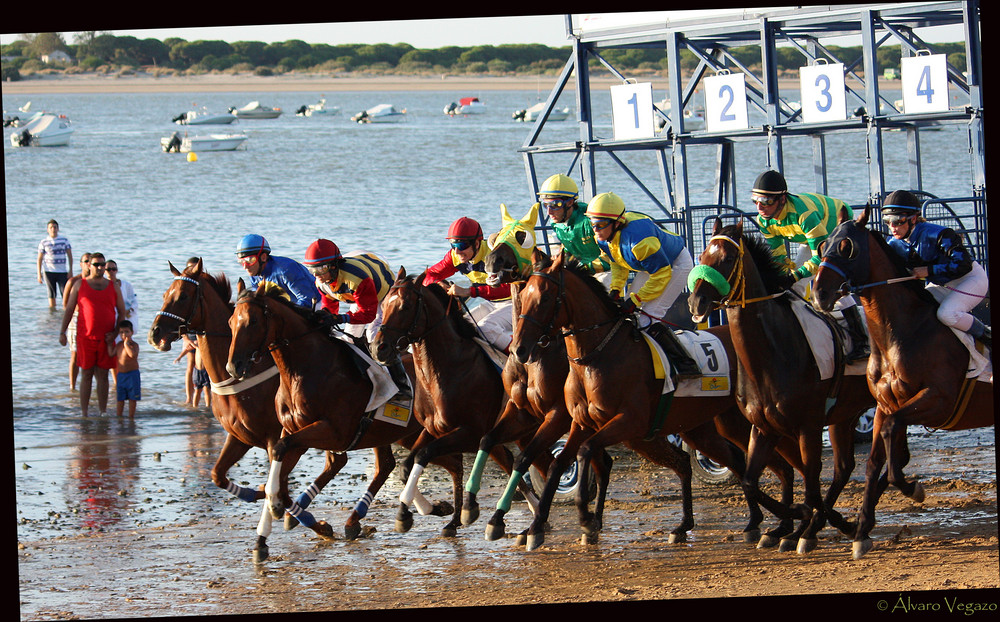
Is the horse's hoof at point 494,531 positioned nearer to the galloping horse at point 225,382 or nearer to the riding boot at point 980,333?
the galloping horse at point 225,382

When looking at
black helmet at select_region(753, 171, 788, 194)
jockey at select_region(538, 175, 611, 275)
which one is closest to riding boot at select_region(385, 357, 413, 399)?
jockey at select_region(538, 175, 611, 275)

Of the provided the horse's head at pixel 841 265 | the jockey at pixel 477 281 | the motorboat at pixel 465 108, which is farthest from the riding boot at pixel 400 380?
the motorboat at pixel 465 108

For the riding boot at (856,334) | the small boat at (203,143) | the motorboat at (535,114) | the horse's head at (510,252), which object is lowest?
the riding boot at (856,334)

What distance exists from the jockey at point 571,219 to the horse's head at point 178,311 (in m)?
2.56

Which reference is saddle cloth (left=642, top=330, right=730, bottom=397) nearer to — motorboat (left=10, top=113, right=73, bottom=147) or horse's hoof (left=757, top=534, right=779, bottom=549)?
horse's hoof (left=757, top=534, right=779, bottom=549)

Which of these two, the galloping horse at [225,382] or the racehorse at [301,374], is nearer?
the racehorse at [301,374]

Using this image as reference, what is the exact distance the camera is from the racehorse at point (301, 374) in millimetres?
8477

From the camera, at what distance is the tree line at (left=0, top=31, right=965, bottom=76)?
6638 centimetres

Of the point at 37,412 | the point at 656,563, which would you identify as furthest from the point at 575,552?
the point at 37,412

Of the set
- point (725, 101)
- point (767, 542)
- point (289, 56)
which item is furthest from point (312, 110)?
point (767, 542)

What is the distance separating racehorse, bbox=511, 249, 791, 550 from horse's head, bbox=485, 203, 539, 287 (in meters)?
0.33

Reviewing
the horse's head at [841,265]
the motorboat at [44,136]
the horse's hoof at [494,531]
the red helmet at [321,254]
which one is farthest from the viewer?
the motorboat at [44,136]

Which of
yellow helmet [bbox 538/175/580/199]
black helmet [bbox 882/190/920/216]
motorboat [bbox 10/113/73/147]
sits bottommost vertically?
black helmet [bbox 882/190/920/216]

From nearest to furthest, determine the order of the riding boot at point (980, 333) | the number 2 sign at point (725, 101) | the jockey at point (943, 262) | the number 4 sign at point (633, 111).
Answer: the jockey at point (943, 262)
the riding boot at point (980, 333)
the number 2 sign at point (725, 101)
the number 4 sign at point (633, 111)
